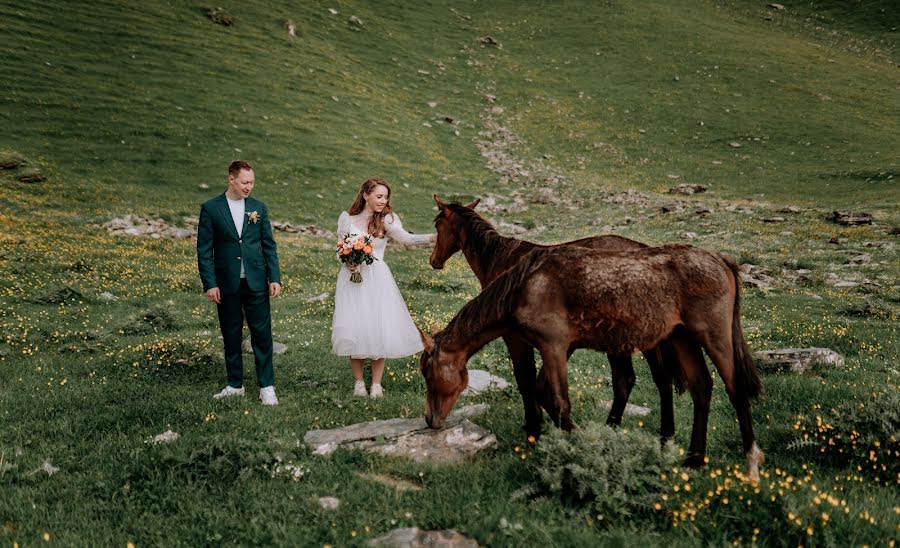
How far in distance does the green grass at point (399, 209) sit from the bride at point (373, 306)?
2.19 feet

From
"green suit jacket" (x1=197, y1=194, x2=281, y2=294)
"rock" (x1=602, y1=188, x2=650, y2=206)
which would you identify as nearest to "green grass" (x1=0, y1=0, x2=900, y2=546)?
"rock" (x1=602, y1=188, x2=650, y2=206)

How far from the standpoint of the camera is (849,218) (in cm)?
2270

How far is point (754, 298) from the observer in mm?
14758

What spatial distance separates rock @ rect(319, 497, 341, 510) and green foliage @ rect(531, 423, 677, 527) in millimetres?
1904

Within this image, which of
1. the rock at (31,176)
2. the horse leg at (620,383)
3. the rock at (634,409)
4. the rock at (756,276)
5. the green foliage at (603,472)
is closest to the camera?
the green foliage at (603,472)

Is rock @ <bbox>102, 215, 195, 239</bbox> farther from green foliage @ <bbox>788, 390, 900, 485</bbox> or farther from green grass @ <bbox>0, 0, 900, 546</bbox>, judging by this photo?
green foliage @ <bbox>788, 390, 900, 485</bbox>

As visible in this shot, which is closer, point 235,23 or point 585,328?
point 585,328

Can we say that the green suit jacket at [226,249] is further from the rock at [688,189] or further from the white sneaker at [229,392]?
the rock at [688,189]

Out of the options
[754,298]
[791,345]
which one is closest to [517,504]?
[791,345]

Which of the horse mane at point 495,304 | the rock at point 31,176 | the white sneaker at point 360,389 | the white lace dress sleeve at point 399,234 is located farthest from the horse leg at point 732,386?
the rock at point 31,176

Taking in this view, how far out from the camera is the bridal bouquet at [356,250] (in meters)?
8.59

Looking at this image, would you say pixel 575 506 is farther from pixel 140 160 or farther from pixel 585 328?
pixel 140 160

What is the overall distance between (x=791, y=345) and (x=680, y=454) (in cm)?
675

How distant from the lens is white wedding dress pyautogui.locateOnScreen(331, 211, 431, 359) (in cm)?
859
